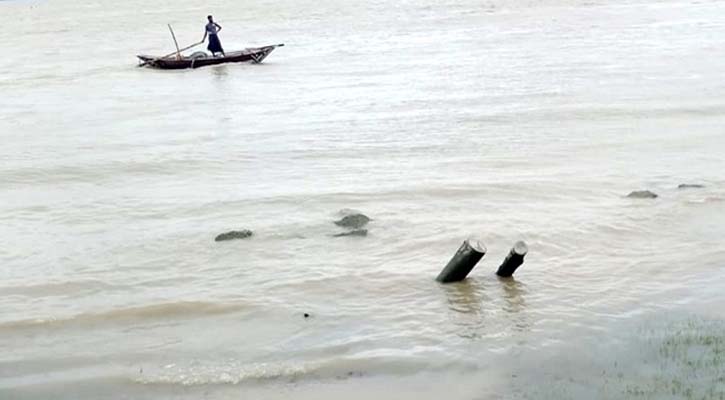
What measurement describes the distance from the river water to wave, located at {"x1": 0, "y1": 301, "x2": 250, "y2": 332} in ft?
0.09

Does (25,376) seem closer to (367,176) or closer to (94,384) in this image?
(94,384)

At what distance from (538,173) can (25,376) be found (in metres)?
8.39

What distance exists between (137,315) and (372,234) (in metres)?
3.24

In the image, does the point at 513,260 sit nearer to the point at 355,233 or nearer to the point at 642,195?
the point at 355,233

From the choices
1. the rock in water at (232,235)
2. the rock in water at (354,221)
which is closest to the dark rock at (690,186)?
the rock in water at (354,221)

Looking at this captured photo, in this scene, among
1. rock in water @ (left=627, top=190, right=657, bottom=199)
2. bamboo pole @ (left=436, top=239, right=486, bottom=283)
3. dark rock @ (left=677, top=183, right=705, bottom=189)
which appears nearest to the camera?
bamboo pole @ (left=436, top=239, right=486, bottom=283)

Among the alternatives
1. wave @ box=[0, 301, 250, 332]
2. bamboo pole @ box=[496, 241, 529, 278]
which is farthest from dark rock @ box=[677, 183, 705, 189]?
wave @ box=[0, 301, 250, 332]

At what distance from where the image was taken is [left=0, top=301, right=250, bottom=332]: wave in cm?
844

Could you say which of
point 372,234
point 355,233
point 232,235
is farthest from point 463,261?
point 232,235

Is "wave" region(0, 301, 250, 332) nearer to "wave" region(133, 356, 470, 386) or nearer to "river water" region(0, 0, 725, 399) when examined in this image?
"river water" region(0, 0, 725, 399)

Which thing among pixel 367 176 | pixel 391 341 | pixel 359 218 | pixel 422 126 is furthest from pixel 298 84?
pixel 391 341

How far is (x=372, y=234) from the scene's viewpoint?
1098 centimetres

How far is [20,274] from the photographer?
10125 mm

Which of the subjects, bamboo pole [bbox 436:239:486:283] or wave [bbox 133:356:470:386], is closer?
wave [bbox 133:356:470:386]
